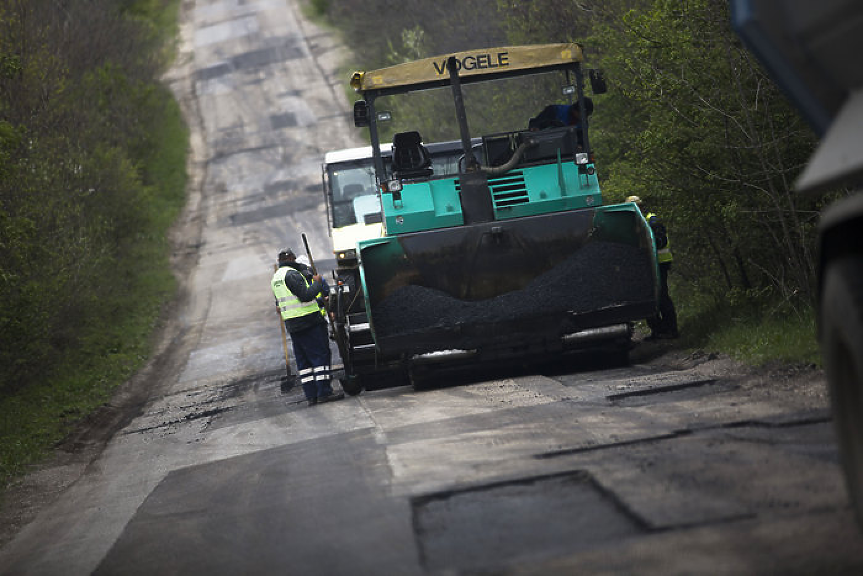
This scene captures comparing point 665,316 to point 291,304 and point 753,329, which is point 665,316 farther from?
point 291,304

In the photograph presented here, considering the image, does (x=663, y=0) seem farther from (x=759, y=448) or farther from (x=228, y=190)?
(x=228, y=190)

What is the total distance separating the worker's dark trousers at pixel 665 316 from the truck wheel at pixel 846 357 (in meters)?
7.56

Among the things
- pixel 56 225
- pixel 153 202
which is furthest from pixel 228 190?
pixel 56 225

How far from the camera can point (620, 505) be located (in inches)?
212

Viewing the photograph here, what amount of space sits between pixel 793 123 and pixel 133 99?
1043 inches

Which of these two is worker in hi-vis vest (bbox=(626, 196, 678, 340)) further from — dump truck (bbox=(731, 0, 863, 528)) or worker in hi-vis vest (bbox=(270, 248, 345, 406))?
dump truck (bbox=(731, 0, 863, 528))

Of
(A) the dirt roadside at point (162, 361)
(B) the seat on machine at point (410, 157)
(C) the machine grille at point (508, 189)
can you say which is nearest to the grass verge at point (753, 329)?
(C) the machine grille at point (508, 189)

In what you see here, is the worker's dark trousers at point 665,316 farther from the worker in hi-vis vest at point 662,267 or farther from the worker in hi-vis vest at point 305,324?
the worker in hi-vis vest at point 305,324

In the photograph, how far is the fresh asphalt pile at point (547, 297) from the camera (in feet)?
35.7

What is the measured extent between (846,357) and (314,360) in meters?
9.45

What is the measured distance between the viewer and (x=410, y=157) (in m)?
12.1

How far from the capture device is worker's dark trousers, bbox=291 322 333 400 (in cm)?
1307

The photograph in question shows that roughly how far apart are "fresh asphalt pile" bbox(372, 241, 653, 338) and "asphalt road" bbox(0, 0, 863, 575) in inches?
29.0

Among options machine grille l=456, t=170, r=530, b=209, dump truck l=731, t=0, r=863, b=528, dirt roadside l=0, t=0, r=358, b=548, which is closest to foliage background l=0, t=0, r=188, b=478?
dirt roadside l=0, t=0, r=358, b=548
